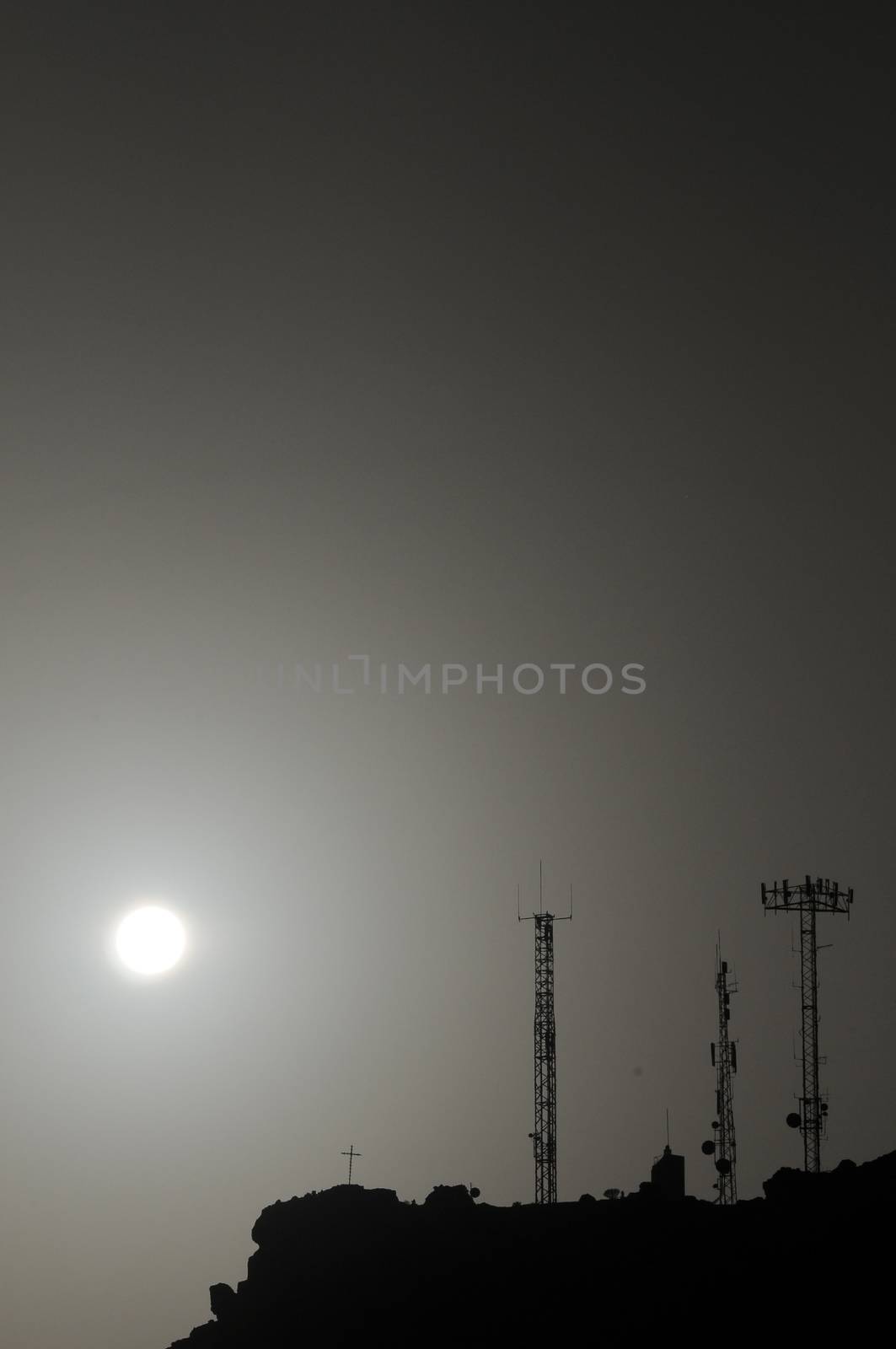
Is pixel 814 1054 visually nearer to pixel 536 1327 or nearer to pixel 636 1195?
pixel 636 1195

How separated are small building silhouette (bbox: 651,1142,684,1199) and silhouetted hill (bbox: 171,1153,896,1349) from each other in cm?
235

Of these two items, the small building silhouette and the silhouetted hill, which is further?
the small building silhouette

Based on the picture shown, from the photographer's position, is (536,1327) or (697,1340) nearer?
(697,1340)

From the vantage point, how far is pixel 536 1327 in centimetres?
5862

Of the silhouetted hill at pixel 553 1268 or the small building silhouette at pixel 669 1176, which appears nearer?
the silhouetted hill at pixel 553 1268

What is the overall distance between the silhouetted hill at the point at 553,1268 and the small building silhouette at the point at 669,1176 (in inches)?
92.4

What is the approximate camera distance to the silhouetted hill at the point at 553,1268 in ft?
177

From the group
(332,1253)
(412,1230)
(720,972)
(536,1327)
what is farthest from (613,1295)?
(720,972)

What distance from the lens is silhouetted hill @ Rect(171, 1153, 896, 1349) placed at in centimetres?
5391

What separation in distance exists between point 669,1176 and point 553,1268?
24.6 feet

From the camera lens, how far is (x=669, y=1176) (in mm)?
66875

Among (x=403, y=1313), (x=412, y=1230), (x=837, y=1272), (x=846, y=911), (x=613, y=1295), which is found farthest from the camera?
(x=846, y=911)

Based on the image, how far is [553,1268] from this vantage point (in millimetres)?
61750

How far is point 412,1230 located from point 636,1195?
9.93m
